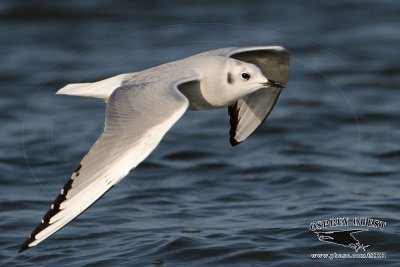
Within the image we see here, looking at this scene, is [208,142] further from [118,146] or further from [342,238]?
[118,146]

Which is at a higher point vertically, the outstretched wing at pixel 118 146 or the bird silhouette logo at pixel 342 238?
the outstretched wing at pixel 118 146

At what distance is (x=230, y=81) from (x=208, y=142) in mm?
3949

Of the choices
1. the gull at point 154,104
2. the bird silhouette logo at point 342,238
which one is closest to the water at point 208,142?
the bird silhouette logo at point 342,238

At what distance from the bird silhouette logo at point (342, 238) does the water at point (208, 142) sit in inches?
3.0

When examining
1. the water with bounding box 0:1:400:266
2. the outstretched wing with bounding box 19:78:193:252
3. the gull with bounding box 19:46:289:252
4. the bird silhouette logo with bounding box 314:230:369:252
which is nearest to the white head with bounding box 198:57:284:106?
the gull with bounding box 19:46:289:252

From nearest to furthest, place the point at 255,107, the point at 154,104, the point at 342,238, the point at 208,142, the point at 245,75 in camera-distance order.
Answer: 1. the point at 154,104
2. the point at 245,75
3. the point at 342,238
4. the point at 255,107
5. the point at 208,142

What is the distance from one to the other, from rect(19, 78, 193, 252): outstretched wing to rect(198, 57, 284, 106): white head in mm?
547

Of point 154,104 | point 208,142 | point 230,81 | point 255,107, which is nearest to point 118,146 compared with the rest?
point 154,104

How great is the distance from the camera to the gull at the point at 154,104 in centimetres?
659

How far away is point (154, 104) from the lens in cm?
716

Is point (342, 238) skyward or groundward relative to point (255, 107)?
groundward

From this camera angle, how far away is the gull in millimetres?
6594

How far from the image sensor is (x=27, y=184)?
10367 millimetres

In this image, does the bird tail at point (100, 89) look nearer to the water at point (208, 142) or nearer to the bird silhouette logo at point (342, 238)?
the water at point (208, 142)
